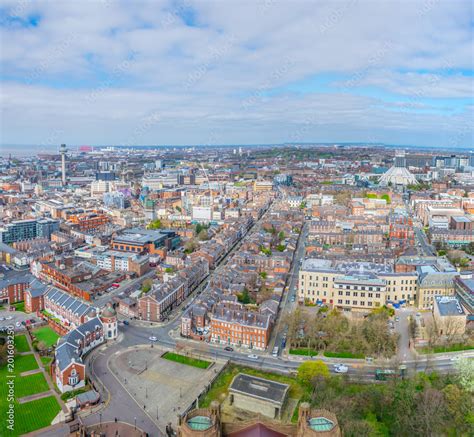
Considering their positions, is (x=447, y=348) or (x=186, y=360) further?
(x=447, y=348)

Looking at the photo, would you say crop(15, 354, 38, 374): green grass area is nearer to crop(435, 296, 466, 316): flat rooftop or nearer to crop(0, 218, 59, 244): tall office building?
crop(435, 296, 466, 316): flat rooftop

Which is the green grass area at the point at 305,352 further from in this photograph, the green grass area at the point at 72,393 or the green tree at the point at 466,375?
the green grass area at the point at 72,393

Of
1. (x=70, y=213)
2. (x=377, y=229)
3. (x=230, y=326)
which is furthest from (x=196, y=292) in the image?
(x=70, y=213)

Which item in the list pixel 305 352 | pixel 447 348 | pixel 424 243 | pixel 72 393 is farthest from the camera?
pixel 424 243

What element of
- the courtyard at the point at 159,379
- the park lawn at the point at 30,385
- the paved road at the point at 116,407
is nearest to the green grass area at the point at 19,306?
the park lawn at the point at 30,385

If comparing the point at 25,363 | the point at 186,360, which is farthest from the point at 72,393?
the point at 186,360

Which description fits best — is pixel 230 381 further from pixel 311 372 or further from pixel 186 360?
pixel 311 372

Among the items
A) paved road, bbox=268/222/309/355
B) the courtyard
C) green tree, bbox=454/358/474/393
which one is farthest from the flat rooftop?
the courtyard
